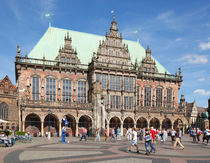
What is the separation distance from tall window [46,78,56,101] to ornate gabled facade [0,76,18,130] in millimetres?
19435

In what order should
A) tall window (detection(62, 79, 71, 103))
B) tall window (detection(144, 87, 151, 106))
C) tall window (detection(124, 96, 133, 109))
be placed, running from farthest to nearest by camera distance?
1. tall window (detection(144, 87, 151, 106))
2. tall window (detection(124, 96, 133, 109))
3. tall window (detection(62, 79, 71, 103))

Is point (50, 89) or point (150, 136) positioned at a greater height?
point (50, 89)

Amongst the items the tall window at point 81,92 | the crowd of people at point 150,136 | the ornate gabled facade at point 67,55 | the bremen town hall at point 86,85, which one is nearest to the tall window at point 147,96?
the bremen town hall at point 86,85

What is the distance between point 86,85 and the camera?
41.8 m

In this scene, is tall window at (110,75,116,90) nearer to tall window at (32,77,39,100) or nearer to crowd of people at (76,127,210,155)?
tall window at (32,77,39,100)

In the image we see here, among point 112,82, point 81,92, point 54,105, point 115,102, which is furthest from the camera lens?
point 112,82

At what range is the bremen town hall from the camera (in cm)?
3638

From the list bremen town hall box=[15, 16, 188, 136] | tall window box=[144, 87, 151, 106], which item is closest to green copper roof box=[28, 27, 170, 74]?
bremen town hall box=[15, 16, 188, 136]

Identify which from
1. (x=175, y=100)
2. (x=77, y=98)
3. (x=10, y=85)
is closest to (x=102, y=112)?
(x=77, y=98)

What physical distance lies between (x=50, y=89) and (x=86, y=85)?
6.39m

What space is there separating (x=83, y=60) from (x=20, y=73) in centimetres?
1192

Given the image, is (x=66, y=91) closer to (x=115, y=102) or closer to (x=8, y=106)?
(x=115, y=102)

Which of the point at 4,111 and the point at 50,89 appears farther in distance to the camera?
the point at 4,111

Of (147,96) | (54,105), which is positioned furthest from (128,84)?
(54,105)
